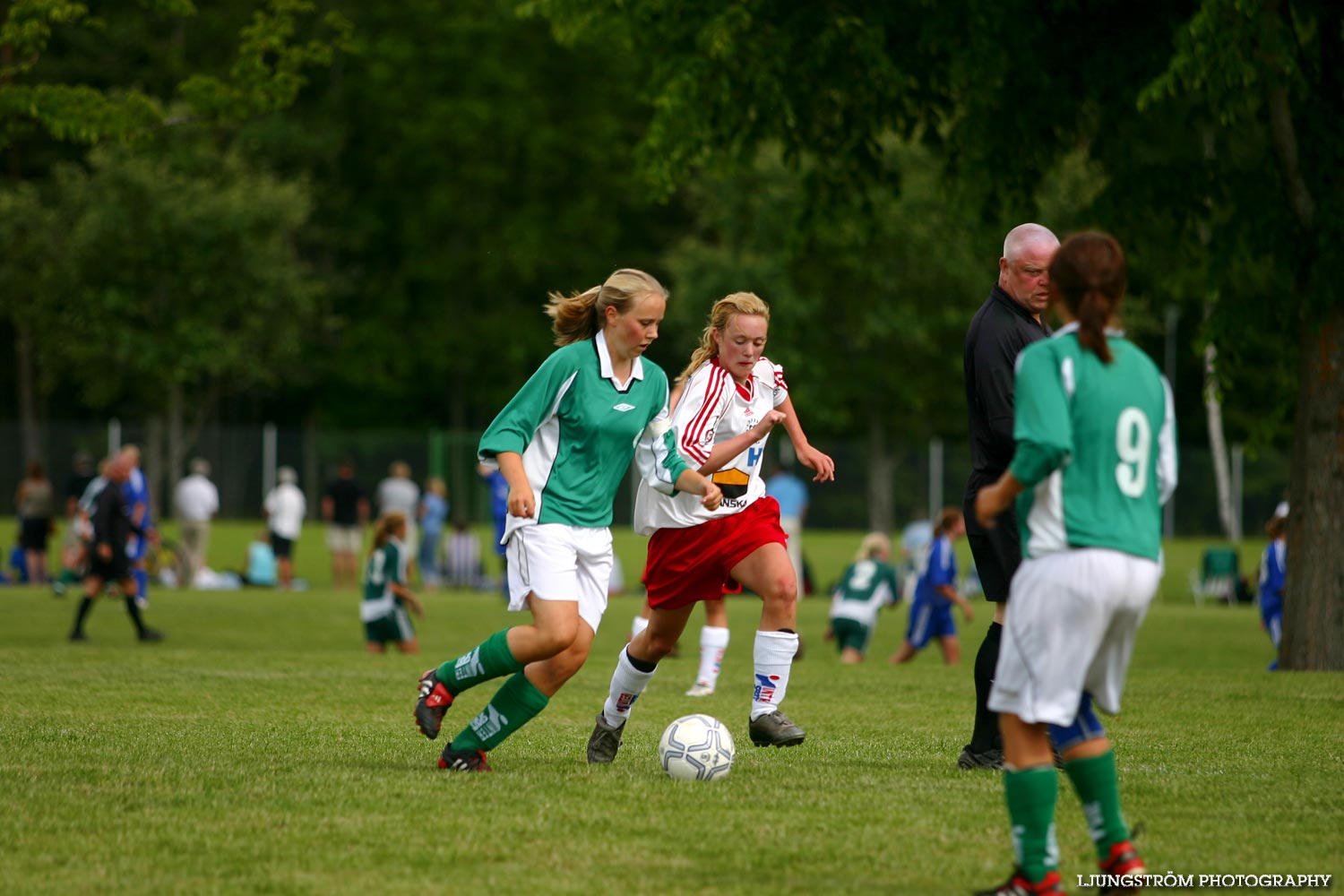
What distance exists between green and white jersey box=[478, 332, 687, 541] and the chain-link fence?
33440mm

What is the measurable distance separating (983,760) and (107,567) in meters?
12.2

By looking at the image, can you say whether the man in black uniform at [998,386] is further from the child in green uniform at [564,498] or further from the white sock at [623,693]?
the white sock at [623,693]

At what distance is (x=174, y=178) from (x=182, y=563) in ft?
44.5

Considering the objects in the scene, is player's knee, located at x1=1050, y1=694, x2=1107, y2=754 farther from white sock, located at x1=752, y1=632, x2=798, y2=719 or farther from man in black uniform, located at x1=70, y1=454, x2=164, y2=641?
man in black uniform, located at x1=70, y1=454, x2=164, y2=641

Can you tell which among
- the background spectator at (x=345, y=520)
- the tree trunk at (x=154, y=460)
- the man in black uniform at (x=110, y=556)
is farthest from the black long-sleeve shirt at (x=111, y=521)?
the tree trunk at (x=154, y=460)

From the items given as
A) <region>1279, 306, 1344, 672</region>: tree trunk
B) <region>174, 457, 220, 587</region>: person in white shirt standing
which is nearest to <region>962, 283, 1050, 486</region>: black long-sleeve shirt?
<region>1279, 306, 1344, 672</region>: tree trunk

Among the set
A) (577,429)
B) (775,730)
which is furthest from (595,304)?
(775,730)

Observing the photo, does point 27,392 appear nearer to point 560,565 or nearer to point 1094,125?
point 1094,125

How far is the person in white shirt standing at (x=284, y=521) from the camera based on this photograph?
2766cm

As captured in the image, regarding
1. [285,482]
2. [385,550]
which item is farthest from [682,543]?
[285,482]

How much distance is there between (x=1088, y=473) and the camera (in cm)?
438

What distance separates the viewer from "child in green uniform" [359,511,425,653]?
16.2m

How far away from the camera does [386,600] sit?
16.3 m

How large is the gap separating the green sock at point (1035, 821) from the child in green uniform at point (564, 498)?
2.14m
